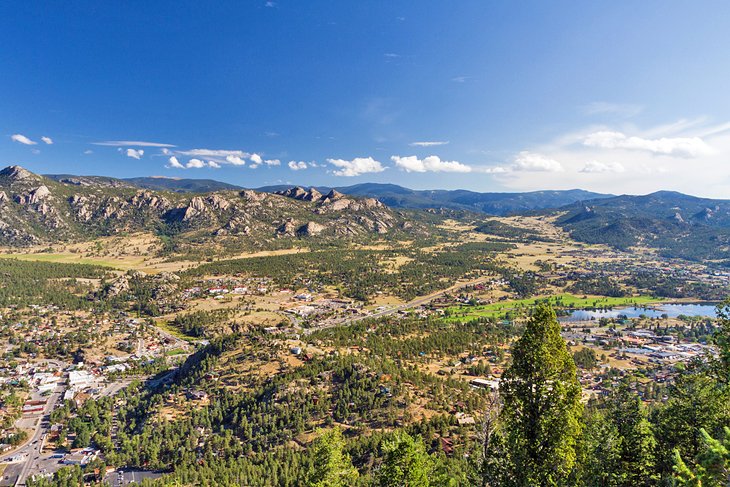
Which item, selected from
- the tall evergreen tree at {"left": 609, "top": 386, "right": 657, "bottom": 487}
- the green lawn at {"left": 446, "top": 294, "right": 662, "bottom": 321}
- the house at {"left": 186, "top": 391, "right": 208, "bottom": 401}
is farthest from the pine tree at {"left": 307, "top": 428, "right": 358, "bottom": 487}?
the green lawn at {"left": 446, "top": 294, "right": 662, "bottom": 321}

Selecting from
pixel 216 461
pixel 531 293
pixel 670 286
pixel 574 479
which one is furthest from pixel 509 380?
pixel 670 286

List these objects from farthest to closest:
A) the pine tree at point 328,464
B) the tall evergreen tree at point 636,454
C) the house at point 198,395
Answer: the house at point 198,395 < the pine tree at point 328,464 < the tall evergreen tree at point 636,454

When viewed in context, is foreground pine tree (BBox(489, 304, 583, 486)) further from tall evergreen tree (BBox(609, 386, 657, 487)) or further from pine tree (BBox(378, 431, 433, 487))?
pine tree (BBox(378, 431, 433, 487))

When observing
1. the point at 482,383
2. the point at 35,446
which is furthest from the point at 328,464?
the point at 35,446

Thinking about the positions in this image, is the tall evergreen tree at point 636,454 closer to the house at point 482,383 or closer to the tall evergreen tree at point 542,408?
the tall evergreen tree at point 542,408

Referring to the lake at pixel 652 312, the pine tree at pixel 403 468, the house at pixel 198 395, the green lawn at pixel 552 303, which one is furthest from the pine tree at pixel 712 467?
the lake at pixel 652 312

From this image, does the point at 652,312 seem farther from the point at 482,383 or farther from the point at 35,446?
the point at 35,446
